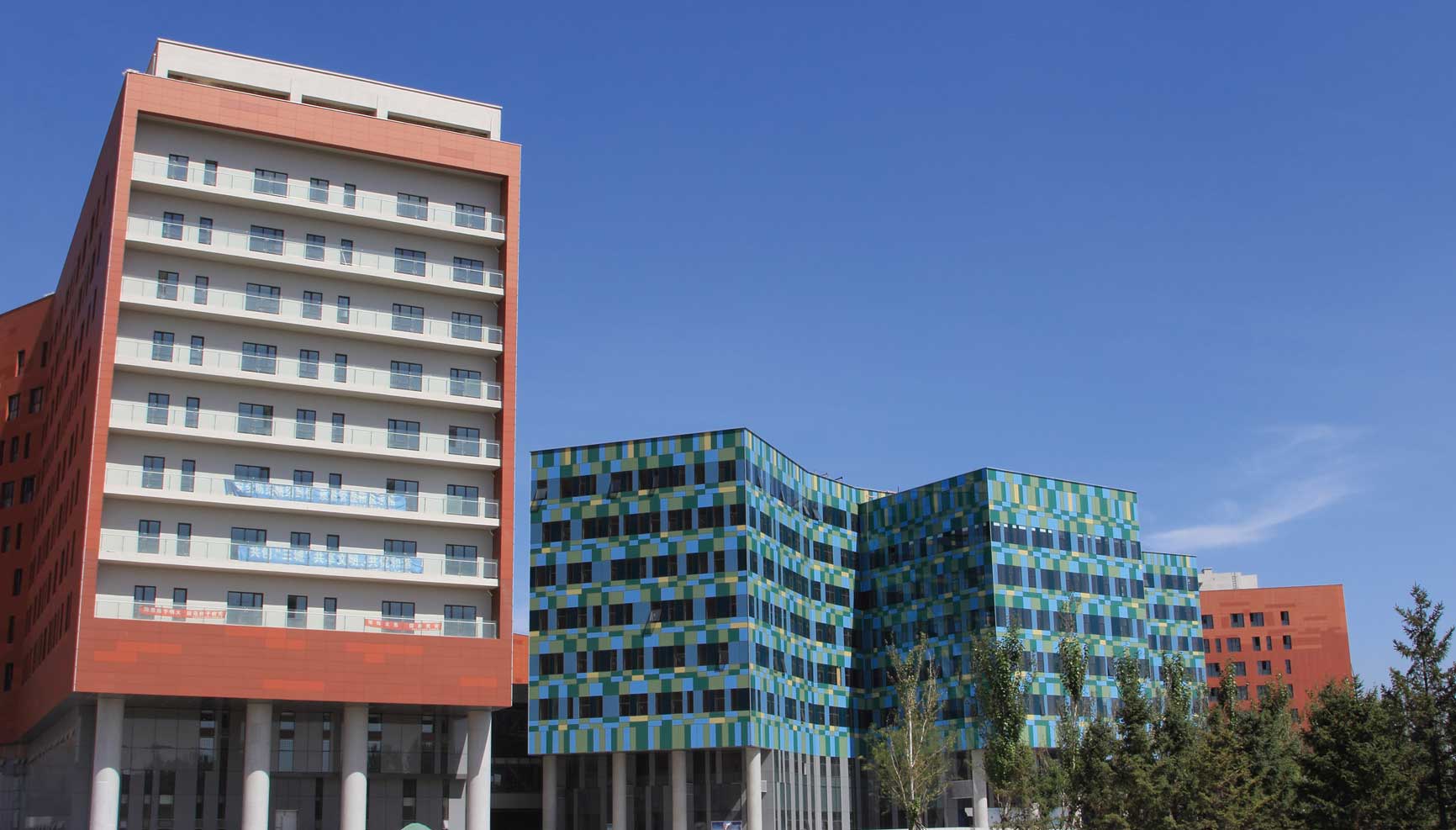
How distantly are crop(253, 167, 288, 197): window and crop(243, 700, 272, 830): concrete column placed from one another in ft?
93.3

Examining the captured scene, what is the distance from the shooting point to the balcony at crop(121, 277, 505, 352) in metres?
78.2

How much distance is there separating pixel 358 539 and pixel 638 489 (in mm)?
31108

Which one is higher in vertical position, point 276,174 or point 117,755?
point 276,174

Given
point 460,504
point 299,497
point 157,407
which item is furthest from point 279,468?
point 460,504

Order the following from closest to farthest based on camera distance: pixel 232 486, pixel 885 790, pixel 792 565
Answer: pixel 232 486
pixel 885 790
pixel 792 565

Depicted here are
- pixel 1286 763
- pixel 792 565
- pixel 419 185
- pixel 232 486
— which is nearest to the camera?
pixel 1286 763

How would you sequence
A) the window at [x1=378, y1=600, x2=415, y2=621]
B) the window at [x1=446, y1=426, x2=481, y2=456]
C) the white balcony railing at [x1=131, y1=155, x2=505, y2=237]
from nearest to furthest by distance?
the white balcony railing at [x1=131, y1=155, x2=505, y2=237], the window at [x1=378, y1=600, x2=415, y2=621], the window at [x1=446, y1=426, x2=481, y2=456]

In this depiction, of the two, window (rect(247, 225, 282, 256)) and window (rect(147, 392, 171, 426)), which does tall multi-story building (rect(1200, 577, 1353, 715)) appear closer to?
window (rect(247, 225, 282, 256))

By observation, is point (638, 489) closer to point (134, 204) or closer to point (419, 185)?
point (419, 185)

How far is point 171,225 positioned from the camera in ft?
260

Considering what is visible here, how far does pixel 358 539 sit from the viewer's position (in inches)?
3206

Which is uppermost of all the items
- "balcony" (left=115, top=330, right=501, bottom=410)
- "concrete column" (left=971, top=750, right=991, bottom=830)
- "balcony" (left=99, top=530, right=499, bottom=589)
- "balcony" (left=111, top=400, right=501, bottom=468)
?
"balcony" (left=115, top=330, right=501, bottom=410)

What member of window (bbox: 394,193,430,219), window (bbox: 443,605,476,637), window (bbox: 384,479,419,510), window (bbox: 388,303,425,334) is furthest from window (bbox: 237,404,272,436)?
window (bbox: 443,605,476,637)

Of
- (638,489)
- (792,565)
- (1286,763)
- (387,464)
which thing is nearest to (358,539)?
(387,464)
